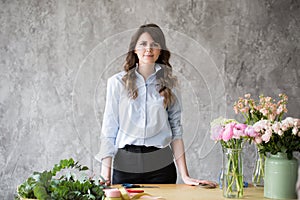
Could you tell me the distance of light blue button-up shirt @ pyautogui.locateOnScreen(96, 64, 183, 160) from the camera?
2443 millimetres

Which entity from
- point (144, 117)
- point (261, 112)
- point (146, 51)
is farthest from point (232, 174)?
point (146, 51)

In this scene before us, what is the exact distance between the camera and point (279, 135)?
219 centimetres

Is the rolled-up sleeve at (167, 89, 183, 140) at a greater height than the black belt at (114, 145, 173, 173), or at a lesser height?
greater

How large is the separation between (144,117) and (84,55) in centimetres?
168

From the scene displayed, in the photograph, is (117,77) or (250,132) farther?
(117,77)

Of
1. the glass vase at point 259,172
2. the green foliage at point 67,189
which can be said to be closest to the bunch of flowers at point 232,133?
the glass vase at point 259,172

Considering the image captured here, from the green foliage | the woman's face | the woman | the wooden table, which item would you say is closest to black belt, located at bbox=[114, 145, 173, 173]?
the woman

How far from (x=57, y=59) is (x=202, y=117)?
6.07 feet

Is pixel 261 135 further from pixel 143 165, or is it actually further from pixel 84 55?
pixel 84 55

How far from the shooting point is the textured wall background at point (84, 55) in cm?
390

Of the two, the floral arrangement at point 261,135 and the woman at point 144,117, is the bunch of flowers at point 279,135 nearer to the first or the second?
the floral arrangement at point 261,135

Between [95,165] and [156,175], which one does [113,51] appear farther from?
[95,165]

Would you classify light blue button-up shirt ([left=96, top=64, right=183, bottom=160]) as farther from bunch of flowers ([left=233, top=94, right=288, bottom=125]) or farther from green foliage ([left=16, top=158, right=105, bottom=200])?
green foliage ([left=16, top=158, right=105, bottom=200])

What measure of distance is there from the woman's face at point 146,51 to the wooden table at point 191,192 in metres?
0.63
